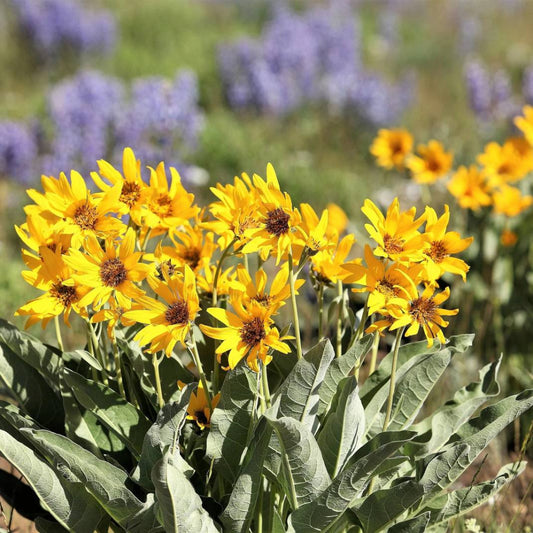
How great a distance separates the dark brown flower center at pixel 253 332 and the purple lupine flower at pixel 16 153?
414 centimetres

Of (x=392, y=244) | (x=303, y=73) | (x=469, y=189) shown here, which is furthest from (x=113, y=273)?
(x=303, y=73)

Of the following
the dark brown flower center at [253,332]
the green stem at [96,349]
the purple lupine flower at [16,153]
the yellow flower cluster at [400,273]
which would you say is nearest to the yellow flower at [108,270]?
the green stem at [96,349]

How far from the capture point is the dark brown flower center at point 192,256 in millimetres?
1647

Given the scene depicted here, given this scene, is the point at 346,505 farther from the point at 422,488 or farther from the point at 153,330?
the point at 153,330

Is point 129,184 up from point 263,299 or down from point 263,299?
up

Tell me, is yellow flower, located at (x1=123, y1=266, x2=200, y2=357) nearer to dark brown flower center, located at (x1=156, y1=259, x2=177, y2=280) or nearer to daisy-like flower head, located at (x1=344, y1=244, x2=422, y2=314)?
dark brown flower center, located at (x1=156, y1=259, x2=177, y2=280)

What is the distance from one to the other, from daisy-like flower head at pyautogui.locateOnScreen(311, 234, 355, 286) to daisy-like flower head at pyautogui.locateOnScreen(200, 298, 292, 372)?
191mm

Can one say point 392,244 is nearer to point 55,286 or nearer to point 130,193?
point 130,193

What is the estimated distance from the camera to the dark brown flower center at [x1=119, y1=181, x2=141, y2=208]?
1484 millimetres

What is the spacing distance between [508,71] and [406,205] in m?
5.83

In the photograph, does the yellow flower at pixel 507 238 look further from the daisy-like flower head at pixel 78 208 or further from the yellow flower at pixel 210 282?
the daisy-like flower head at pixel 78 208

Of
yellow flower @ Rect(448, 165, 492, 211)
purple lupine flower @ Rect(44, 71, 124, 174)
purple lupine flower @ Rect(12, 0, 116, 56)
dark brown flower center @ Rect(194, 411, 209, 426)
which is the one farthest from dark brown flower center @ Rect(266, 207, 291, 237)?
purple lupine flower @ Rect(12, 0, 116, 56)

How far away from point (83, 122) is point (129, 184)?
3.79 metres

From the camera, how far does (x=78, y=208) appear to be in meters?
1.43
